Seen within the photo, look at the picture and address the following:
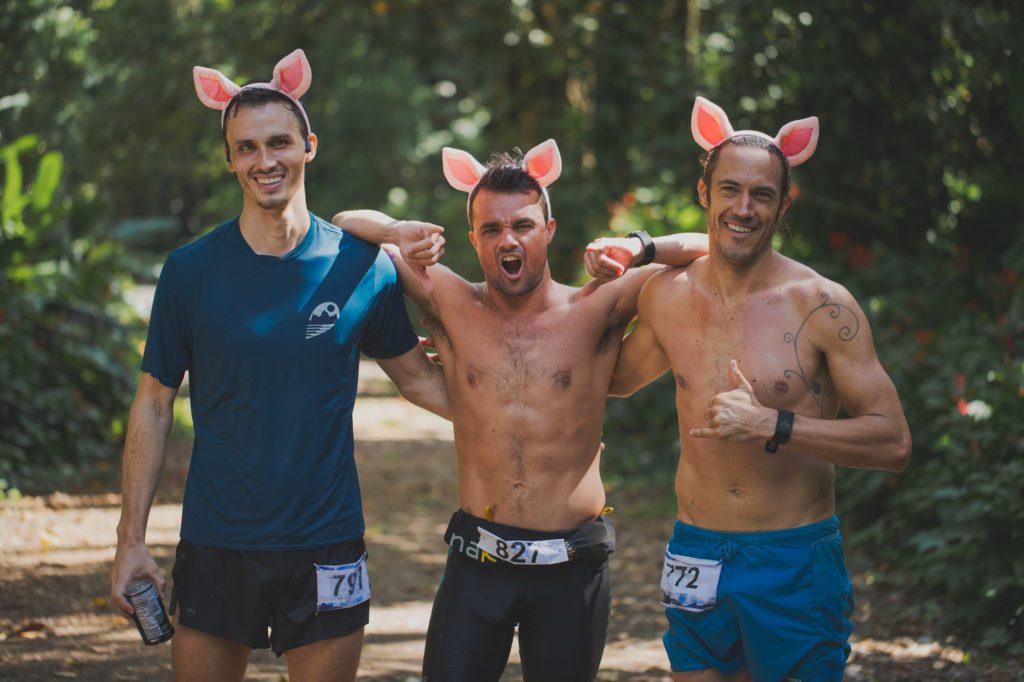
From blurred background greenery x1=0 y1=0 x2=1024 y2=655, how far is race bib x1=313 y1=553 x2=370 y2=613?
3.32 meters

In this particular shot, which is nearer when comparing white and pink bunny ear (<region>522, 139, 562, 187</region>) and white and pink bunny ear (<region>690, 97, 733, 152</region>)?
white and pink bunny ear (<region>690, 97, 733, 152</region>)

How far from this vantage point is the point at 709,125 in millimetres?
3920

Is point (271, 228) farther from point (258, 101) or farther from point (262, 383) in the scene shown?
point (262, 383)

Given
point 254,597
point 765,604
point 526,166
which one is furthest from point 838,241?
point 254,597

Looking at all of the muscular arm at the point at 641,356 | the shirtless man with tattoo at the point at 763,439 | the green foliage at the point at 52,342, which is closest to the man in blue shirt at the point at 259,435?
the muscular arm at the point at 641,356

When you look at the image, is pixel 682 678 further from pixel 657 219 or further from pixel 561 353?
pixel 657 219

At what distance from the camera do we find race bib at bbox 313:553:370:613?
12.0 feet

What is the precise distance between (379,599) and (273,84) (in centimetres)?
400

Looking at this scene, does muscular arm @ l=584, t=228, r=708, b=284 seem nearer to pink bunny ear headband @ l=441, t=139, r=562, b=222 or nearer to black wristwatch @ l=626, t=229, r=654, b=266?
black wristwatch @ l=626, t=229, r=654, b=266

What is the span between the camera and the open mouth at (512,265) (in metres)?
4.00

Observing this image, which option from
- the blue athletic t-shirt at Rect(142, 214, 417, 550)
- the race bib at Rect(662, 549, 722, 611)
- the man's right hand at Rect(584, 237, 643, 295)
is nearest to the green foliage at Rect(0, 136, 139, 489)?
the blue athletic t-shirt at Rect(142, 214, 417, 550)

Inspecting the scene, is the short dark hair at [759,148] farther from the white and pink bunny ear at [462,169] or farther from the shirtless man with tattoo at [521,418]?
the white and pink bunny ear at [462,169]

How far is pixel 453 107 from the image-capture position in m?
22.6

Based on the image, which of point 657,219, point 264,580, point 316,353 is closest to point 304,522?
point 264,580
